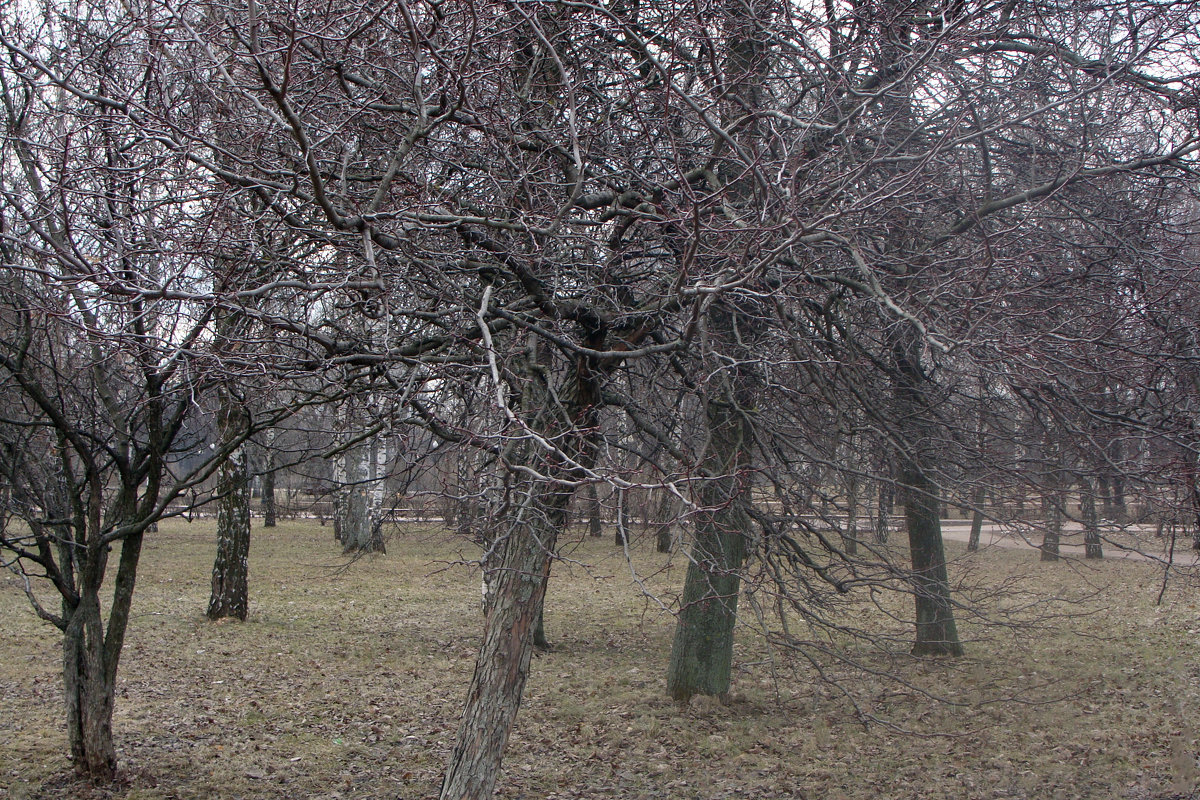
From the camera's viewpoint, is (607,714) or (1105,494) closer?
(1105,494)

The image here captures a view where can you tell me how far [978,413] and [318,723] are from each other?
5.98 metres

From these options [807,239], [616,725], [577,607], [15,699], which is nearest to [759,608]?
[807,239]

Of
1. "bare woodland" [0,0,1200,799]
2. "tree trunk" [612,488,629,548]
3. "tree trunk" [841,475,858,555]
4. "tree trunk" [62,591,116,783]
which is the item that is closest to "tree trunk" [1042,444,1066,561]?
"bare woodland" [0,0,1200,799]

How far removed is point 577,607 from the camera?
1497cm

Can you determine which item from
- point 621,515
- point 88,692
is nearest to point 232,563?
point 88,692

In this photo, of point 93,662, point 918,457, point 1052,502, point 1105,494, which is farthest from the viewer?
point 918,457

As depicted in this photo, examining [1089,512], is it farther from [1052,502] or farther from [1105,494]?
[1052,502]

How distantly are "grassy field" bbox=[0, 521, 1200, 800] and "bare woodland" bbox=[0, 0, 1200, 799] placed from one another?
2.40 feet

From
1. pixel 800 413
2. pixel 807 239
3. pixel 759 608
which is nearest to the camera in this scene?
pixel 807 239

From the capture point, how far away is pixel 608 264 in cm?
505

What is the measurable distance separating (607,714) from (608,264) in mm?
5128

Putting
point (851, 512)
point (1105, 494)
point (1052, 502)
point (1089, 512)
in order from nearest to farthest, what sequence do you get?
point (1052, 502), point (851, 512), point (1105, 494), point (1089, 512)

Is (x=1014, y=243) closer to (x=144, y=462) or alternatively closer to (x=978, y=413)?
(x=978, y=413)

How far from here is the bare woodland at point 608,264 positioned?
4.52m
